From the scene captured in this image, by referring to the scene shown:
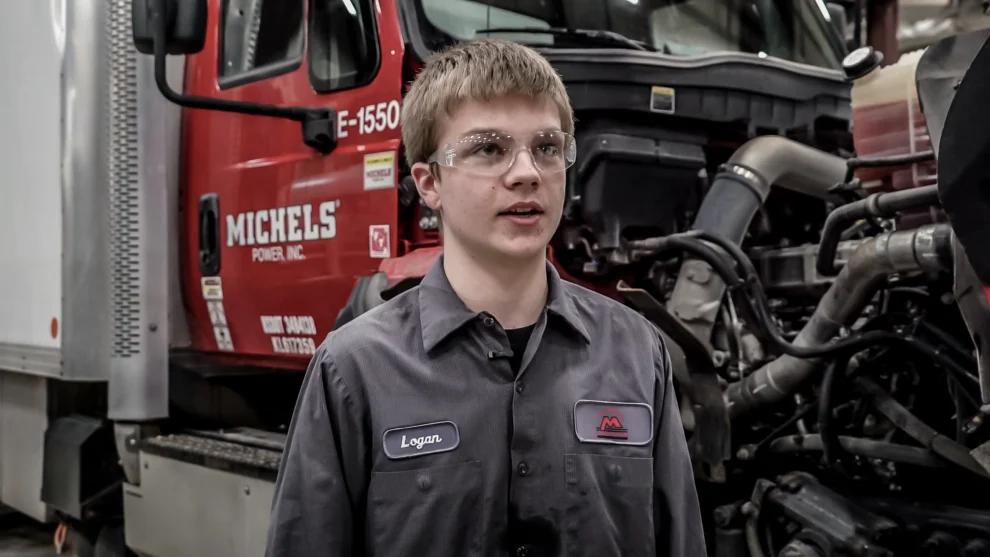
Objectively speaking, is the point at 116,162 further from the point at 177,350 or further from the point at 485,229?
the point at 485,229

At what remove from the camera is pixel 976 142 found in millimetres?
1460

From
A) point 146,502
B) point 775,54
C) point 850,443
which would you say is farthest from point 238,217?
point 850,443

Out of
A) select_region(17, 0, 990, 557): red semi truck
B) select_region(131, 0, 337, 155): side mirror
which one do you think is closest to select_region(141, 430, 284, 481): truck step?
select_region(17, 0, 990, 557): red semi truck

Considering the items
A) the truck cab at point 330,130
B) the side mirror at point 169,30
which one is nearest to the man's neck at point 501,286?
the truck cab at point 330,130

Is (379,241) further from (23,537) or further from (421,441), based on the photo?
(23,537)

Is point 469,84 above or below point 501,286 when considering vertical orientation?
above

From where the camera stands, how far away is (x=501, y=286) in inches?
58.7

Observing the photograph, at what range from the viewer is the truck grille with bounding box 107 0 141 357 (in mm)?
3572

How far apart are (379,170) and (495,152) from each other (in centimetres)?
164

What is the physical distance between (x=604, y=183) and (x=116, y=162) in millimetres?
1786

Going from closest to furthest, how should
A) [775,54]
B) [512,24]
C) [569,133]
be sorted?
[569,133] < [512,24] < [775,54]

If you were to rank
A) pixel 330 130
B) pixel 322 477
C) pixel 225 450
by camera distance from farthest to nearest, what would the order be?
pixel 225 450, pixel 330 130, pixel 322 477

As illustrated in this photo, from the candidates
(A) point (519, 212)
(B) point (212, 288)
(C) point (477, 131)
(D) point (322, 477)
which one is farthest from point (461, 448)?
(B) point (212, 288)

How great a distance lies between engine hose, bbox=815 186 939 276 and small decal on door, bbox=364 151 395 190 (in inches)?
47.5
